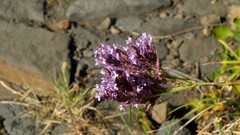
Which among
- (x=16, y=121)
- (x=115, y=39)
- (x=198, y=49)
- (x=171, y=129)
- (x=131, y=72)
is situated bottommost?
(x=171, y=129)

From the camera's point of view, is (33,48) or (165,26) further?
(165,26)

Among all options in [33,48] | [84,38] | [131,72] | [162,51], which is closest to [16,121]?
[33,48]

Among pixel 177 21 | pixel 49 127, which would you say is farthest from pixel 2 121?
pixel 177 21

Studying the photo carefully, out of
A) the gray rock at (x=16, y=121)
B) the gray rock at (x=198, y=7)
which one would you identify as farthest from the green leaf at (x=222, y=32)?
the gray rock at (x=16, y=121)

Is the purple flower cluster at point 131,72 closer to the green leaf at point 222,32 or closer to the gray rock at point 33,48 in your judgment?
the green leaf at point 222,32

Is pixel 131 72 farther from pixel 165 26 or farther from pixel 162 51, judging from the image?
pixel 165 26

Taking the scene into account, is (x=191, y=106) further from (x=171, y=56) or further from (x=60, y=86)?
(x=60, y=86)
